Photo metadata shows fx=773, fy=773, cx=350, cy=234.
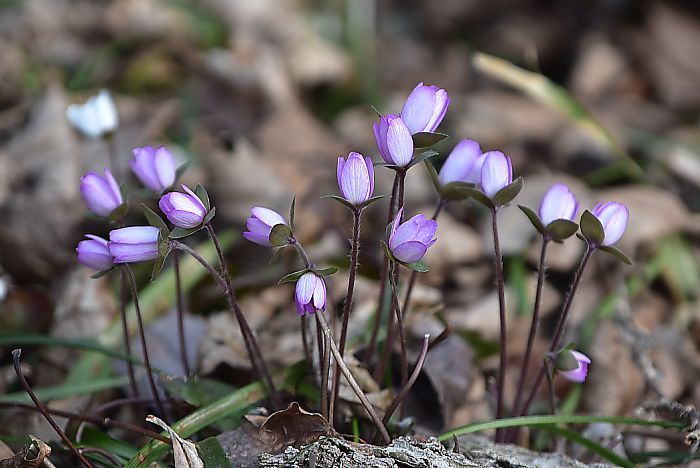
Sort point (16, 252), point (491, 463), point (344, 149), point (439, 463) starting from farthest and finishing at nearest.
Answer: point (344, 149) → point (16, 252) → point (491, 463) → point (439, 463)

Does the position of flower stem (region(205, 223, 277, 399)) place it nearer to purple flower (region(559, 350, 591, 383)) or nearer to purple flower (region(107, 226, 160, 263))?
purple flower (region(107, 226, 160, 263))

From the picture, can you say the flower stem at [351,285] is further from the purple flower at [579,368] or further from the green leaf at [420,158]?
the purple flower at [579,368]

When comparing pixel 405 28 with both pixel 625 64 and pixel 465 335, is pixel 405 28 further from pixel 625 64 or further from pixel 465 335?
pixel 465 335

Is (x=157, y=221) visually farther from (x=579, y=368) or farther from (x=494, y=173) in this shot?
(x=579, y=368)

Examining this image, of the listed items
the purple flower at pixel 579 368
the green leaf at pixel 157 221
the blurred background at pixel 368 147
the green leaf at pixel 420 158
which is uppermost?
the green leaf at pixel 420 158

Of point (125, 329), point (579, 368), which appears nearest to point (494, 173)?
point (579, 368)

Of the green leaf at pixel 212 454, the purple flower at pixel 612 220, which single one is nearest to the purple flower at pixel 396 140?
the purple flower at pixel 612 220

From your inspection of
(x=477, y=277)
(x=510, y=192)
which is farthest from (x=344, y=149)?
(x=510, y=192)
